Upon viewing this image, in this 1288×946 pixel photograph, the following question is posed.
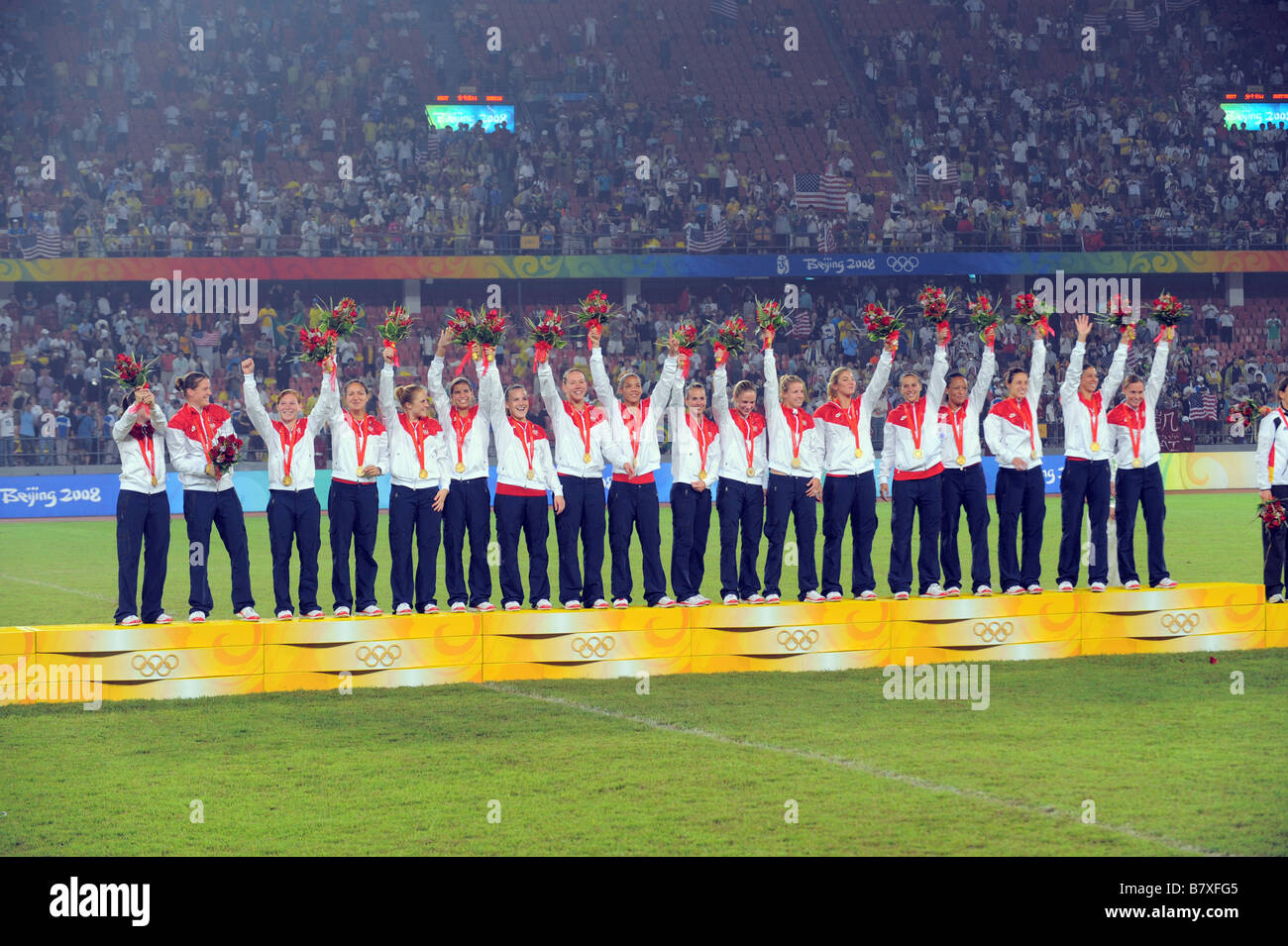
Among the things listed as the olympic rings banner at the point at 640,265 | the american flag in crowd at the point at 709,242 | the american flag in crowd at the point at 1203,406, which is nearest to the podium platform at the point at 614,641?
the american flag in crowd at the point at 1203,406

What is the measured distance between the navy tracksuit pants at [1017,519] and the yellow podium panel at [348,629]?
5.36m

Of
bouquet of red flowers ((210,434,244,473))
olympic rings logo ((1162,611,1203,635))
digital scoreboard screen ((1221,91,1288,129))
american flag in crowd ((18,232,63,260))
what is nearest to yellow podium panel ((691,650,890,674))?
olympic rings logo ((1162,611,1203,635))

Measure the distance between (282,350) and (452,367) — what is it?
183 inches

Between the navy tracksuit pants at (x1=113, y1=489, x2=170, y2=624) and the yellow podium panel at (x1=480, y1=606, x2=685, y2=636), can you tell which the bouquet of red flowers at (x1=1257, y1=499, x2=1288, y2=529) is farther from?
the navy tracksuit pants at (x1=113, y1=489, x2=170, y2=624)

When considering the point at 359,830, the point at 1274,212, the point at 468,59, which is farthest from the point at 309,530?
the point at 1274,212

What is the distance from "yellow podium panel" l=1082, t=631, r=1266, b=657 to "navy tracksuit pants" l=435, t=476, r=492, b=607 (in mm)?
5456

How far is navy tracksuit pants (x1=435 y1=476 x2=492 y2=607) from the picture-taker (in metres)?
12.4

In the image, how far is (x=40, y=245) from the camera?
34.6 meters

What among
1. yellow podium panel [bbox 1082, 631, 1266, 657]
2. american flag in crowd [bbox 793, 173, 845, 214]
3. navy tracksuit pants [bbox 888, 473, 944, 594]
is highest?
american flag in crowd [bbox 793, 173, 845, 214]

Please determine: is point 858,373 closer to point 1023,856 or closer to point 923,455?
point 923,455

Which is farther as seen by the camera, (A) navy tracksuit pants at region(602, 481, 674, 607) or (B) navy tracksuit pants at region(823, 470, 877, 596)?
(B) navy tracksuit pants at region(823, 470, 877, 596)

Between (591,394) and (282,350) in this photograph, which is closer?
(591,394)

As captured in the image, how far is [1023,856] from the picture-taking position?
22.9 feet

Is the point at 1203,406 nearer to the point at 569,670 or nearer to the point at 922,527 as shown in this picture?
the point at 922,527
